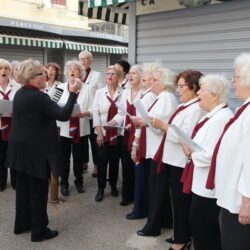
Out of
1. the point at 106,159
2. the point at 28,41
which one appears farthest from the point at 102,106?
the point at 28,41

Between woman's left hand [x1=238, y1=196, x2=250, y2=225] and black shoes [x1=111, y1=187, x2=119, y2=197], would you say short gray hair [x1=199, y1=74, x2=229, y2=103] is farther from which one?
black shoes [x1=111, y1=187, x2=119, y2=197]

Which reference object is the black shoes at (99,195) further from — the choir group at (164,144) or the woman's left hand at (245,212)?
the woman's left hand at (245,212)

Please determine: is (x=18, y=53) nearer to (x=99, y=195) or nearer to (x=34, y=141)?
(x=99, y=195)

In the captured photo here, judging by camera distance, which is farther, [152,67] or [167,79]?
[152,67]

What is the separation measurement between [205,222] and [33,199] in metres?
1.89

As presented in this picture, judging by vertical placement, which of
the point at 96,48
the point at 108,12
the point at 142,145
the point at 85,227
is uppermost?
the point at 96,48

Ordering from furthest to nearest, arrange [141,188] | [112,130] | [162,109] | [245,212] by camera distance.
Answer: [112,130] < [141,188] < [162,109] < [245,212]

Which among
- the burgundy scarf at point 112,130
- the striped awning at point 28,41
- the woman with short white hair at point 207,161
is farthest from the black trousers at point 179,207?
the striped awning at point 28,41

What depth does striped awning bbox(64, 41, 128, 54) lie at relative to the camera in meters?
15.0

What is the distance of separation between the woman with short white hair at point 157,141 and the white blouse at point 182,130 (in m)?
0.27

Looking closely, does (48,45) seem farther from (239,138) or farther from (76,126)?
(239,138)

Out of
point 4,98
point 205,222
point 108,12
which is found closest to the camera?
point 205,222

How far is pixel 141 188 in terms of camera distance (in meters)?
4.18

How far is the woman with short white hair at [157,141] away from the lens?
3475 millimetres
